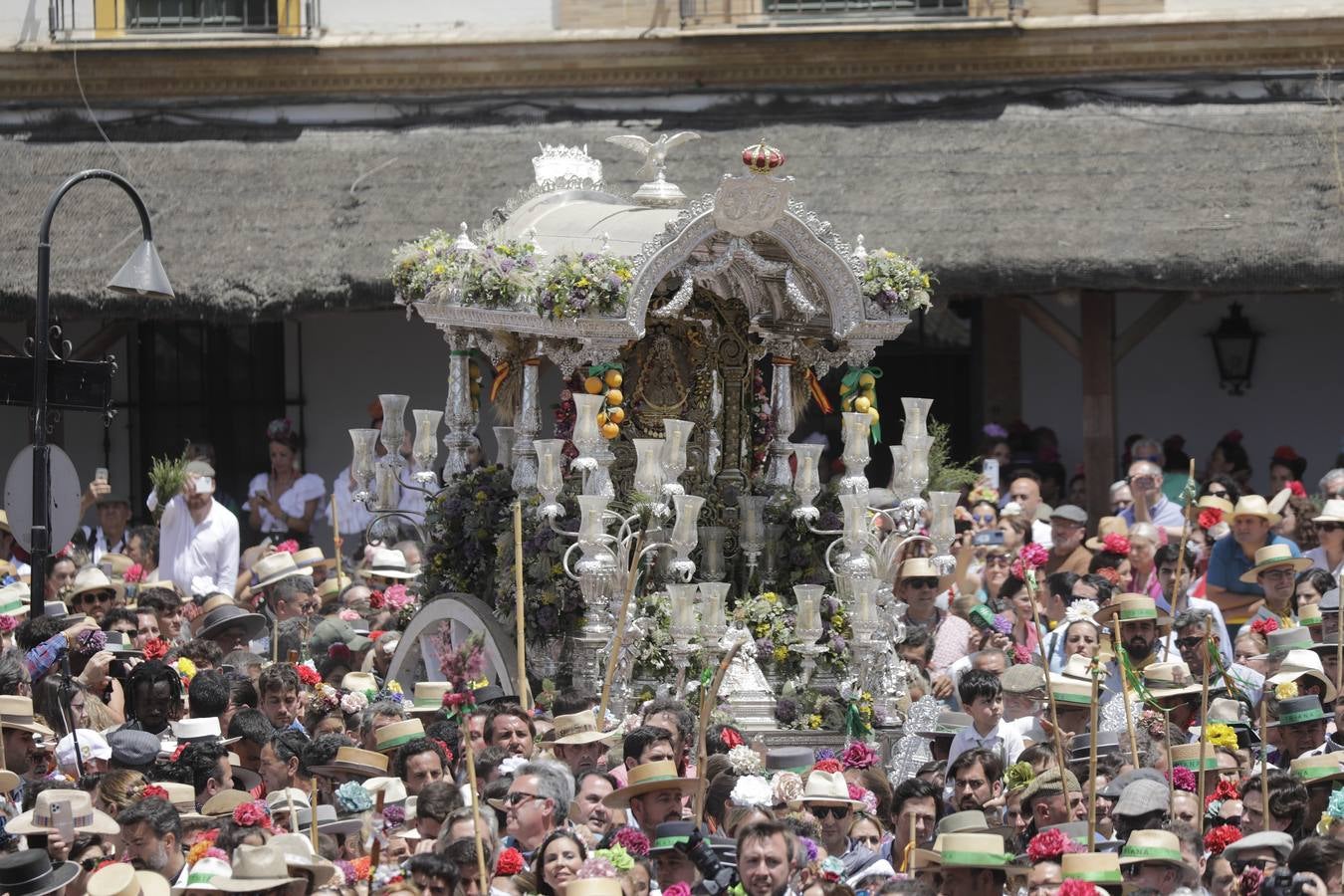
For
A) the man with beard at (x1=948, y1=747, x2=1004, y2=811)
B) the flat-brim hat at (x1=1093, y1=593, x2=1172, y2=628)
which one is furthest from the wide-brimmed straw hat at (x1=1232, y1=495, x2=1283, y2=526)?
the man with beard at (x1=948, y1=747, x2=1004, y2=811)

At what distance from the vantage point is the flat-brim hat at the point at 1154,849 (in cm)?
885

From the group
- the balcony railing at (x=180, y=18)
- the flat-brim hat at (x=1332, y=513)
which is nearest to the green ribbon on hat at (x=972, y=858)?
the flat-brim hat at (x=1332, y=513)

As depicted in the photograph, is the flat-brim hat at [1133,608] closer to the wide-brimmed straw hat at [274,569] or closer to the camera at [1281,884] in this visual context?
the camera at [1281,884]

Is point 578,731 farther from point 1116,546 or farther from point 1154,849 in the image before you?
point 1116,546

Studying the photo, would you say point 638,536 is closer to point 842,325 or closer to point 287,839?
point 842,325

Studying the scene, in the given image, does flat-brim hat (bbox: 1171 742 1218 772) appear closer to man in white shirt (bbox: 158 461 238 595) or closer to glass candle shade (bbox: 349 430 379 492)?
glass candle shade (bbox: 349 430 379 492)

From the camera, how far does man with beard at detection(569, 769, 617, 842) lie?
10047mm

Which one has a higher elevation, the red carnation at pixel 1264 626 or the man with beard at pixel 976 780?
the red carnation at pixel 1264 626

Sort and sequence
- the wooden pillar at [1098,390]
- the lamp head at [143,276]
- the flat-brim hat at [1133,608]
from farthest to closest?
1. the wooden pillar at [1098,390]
2. the lamp head at [143,276]
3. the flat-brim hat at [1133,608]

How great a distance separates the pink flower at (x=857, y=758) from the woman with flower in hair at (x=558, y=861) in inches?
108

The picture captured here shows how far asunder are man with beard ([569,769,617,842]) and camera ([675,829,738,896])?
0.77 m

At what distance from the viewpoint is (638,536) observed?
503 inches

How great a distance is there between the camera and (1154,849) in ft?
29.0

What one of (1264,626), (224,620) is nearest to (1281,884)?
(1264,626)
